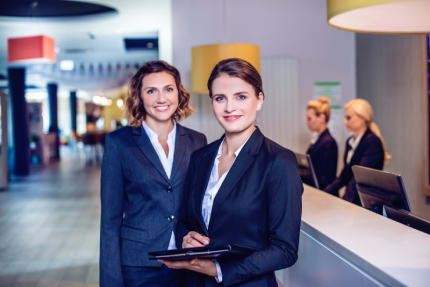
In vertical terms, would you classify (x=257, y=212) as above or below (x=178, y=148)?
below

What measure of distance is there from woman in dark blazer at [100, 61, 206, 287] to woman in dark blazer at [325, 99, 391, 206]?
6.78 feet

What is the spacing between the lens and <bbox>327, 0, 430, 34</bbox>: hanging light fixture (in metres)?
1.81

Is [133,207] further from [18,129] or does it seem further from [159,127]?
[18,129]

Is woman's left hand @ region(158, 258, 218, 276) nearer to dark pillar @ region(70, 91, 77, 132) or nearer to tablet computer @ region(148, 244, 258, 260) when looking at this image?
tablet computer @ region(148, 244, 258, 260)

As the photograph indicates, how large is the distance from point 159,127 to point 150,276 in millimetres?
780

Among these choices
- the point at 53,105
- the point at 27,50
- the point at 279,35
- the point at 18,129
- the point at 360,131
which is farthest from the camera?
the point at 53,105

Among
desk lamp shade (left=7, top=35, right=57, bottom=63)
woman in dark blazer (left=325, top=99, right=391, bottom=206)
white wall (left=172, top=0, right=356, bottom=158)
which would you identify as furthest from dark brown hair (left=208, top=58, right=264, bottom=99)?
desk lamp shade (left=7, top=35, right=57, bottom=63)

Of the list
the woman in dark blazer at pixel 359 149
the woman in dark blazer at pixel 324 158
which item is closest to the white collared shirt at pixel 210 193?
the woman in dark blazer at pixel 359 149

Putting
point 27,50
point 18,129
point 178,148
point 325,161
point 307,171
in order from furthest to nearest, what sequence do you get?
1. point 18,129
2. point 27,50
3. point 325,161
4. point 307,171
5. point 178,148

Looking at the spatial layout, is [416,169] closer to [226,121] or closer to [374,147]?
[374,147]

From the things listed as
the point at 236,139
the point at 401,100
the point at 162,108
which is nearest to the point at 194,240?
the point at 236,139

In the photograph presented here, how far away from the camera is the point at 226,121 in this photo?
148 centimetres

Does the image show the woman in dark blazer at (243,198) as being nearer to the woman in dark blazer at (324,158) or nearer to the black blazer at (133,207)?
the black blazer at (133,207)

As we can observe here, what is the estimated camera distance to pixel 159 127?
2.10 metres
